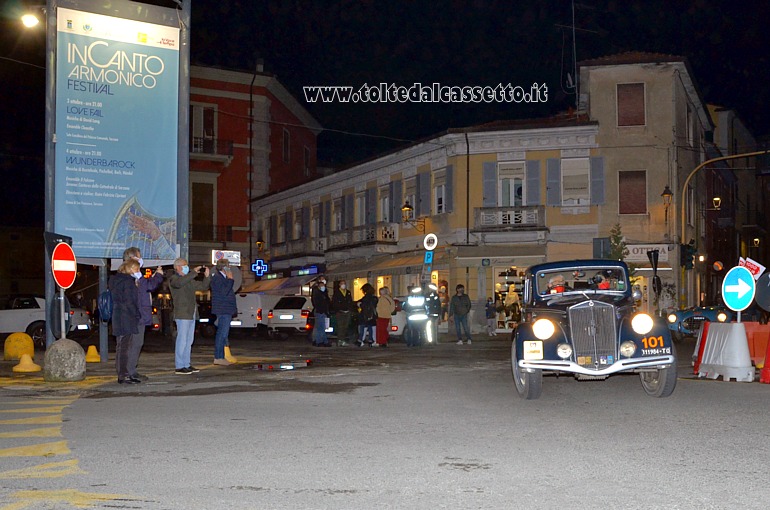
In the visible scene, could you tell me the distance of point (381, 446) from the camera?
26.3ft

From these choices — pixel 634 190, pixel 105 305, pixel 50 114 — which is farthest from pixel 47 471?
pixel 634 190

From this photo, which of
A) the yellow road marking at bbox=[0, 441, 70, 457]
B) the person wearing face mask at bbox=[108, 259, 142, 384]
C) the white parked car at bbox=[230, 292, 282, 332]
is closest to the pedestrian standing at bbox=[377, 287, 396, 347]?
the white parked car at bbox=[230, 292, 282, 332]

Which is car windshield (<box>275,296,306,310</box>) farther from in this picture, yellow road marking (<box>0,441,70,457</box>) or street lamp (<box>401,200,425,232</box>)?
yellow road marking (<box>0,441,70,457</box>)

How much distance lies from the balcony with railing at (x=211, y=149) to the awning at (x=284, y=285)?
269 inches

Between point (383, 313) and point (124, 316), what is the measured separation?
12.9 m

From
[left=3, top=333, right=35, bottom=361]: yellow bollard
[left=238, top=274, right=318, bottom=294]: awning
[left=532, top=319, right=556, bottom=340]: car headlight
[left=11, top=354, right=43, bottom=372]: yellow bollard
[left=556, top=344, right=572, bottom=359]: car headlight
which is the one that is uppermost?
[left=238, top=274, right=318, bottom=294]: awning

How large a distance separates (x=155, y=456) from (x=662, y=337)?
6.40 m

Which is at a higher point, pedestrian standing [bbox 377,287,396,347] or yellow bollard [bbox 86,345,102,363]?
pedestrian standing [bbox 377,287,396,347]

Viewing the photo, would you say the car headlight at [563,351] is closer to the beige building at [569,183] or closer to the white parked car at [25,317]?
the white parked car at [25,317]

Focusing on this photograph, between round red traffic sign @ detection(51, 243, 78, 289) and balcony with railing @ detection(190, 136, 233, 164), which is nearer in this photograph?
round red traffic sign @ detection(51, 243, 78, 289)

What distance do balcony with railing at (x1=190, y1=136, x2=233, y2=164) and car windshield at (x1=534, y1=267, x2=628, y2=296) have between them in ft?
Answer: 124

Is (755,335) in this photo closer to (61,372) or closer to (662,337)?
(662,337)

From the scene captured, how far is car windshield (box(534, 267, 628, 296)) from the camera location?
1334 centimetres

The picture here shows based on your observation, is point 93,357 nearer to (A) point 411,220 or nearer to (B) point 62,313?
(B) point 62,313
